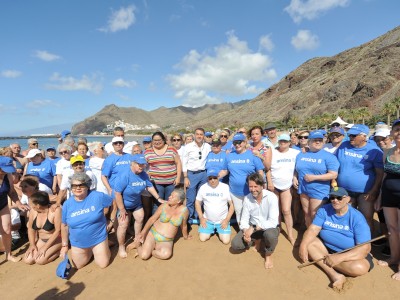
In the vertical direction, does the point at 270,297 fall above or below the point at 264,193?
below

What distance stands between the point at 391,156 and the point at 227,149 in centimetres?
367

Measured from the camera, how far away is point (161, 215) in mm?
4395

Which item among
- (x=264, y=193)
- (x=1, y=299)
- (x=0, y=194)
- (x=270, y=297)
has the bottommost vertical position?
(x=270, y=297)

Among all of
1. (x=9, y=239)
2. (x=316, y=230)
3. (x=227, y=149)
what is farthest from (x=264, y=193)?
(x=9, y=239)

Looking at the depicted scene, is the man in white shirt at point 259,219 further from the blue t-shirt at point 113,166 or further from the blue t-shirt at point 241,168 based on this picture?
the blue t-shirt at point 113,166

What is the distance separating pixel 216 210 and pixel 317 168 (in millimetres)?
2027

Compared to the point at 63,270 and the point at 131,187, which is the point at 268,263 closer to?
the point at 131,187

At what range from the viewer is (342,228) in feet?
11.8

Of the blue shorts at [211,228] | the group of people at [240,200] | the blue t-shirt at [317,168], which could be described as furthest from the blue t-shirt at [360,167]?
the blue shorts at [211,228]

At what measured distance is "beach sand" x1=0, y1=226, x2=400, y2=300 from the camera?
3.33 m

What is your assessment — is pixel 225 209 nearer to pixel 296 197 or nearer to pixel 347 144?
pixel 296 197

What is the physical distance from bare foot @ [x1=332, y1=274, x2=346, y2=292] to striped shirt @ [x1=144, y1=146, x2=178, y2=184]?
3194mm

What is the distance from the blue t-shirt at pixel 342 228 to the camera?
3.45 meters

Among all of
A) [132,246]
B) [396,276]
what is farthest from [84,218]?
[396,276]
